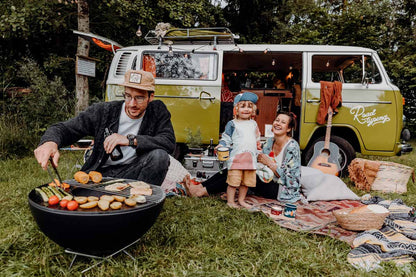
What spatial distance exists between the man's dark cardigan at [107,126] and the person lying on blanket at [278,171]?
110cm

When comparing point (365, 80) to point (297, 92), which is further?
point (297, 92)

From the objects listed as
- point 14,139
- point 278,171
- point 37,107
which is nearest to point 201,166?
point 278,171

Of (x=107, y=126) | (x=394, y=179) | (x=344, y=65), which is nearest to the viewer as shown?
(x=107, y=126)

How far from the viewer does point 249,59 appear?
5766 millimetres

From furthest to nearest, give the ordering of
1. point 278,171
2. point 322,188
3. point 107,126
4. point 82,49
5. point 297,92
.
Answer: point 82,49
point 297,92
point 322,188
point 278,171
point 107,126

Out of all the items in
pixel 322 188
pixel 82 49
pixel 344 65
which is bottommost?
pixel 322 188

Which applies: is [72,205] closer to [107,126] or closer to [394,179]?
[107,126]

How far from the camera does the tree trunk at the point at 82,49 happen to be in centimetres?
668

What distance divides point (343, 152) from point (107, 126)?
386 centimetres

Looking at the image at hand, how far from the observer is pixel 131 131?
266 cm

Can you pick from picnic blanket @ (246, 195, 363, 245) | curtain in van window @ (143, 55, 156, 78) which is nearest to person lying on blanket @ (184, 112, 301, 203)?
picnic blanket @ (246, 195, 363, 245)

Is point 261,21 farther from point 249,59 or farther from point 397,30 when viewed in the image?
point 249,59

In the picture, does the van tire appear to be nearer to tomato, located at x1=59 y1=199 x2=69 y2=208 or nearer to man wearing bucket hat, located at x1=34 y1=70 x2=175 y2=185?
man wearing bucket hat, located at x1=34 y1=70 x2=175 y2=185

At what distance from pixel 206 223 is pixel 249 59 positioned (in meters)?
4.11
